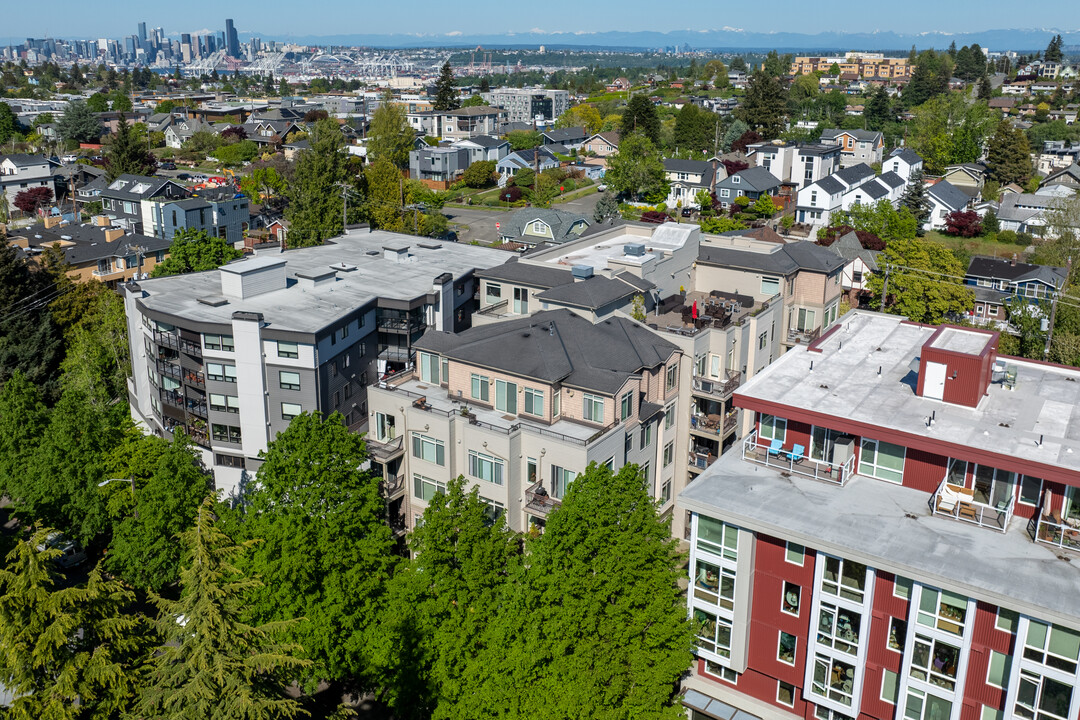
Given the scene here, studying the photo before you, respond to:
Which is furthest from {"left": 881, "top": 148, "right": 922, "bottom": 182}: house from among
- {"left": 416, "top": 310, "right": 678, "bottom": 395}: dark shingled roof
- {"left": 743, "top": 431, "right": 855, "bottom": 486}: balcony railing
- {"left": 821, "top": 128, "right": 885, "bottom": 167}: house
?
{"left": 743, "top": 431, "right": 855, "bottom": 486}: balcony railing

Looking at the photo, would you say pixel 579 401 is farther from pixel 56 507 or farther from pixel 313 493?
pixel 56 507

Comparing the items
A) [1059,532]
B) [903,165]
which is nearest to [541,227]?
[903,165]

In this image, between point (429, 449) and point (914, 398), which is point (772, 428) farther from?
point (429, 449)

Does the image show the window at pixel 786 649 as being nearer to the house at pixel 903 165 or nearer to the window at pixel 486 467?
the window at pixel 486 467

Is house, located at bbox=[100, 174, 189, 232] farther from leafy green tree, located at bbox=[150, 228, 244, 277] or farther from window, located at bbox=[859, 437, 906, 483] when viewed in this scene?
window, located at bbox=[859, 437, 906, 483]

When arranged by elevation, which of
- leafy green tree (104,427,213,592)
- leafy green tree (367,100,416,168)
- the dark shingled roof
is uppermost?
leafy green tree (367,100,416,168)

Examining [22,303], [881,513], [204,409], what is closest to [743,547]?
[881,513]
